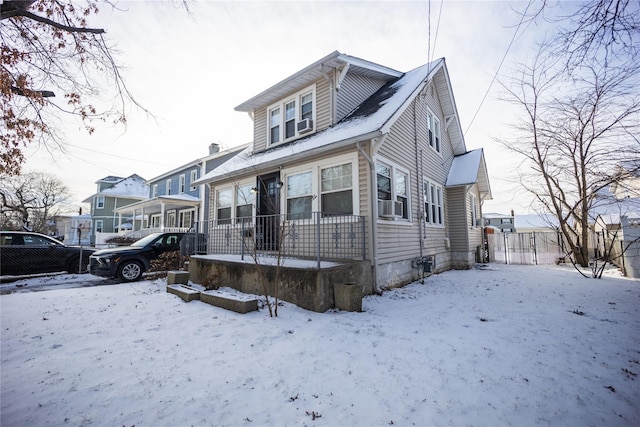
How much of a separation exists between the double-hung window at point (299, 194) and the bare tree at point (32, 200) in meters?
27.1

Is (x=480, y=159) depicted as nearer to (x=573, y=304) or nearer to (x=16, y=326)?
(x=573, y=304)

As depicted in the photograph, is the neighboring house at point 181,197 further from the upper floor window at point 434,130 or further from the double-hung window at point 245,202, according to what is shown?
the upper floor window at point 434,130

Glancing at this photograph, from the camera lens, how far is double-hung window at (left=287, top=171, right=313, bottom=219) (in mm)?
7535

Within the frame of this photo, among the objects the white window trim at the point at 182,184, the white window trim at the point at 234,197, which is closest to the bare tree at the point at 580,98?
the white window trim at the point at 234,197

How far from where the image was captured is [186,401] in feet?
7.45

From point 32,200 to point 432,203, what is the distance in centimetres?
3683

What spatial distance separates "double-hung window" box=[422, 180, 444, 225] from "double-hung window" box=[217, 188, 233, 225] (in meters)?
6.82

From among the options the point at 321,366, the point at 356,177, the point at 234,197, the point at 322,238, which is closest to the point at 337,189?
the point at 356,177

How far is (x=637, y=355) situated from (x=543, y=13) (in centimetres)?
403

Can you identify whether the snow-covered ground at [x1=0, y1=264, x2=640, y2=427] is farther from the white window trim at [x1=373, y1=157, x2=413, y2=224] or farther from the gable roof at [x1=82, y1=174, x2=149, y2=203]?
the gable roof at [x1=82, y1=174, x2=149, y2=203]

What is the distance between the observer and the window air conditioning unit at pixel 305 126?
8516mm

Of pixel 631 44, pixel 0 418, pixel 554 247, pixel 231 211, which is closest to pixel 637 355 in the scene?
pixel 631 44

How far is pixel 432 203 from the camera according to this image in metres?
10.1

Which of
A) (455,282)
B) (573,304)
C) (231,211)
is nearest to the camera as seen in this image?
(573,304)
